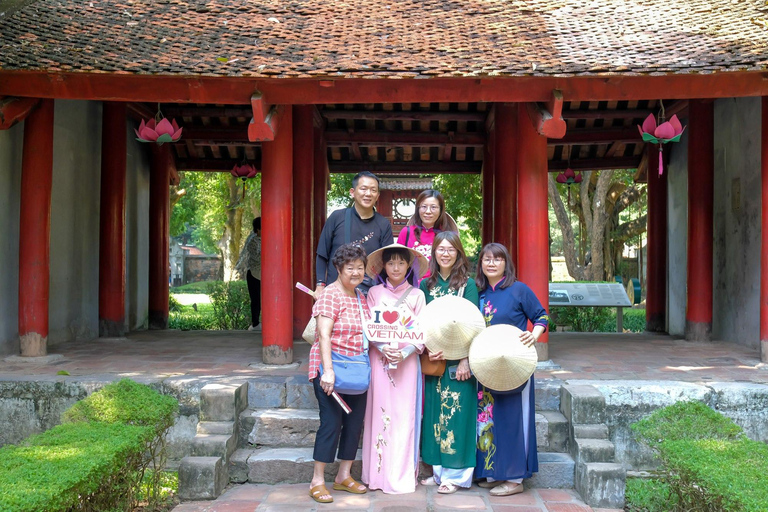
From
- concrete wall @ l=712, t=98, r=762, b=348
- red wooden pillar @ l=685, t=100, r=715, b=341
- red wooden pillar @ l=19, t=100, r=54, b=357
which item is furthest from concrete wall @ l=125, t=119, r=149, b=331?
concrete wall @ l=712, t=98, r=762, b=348

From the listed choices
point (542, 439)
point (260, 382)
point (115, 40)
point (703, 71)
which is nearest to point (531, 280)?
point (542, 439)

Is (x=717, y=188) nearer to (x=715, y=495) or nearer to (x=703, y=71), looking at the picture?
(x=703, y=71)

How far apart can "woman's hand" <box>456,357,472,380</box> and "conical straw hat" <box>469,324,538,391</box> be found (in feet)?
0.20

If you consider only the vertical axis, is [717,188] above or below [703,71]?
below

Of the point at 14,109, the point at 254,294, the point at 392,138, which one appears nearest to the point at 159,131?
the point at 14,109

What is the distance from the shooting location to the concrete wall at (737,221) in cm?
745

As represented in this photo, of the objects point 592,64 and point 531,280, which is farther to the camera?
point 531,280

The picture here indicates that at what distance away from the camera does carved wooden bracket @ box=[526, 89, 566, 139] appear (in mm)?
6125

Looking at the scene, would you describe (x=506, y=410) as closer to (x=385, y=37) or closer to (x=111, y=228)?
(x=385, y=37)

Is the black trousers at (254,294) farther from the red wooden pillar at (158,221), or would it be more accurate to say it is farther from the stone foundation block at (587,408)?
the stone foundation block at (587,408)

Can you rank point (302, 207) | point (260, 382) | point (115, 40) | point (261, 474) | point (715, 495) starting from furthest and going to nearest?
point (302, 207)
point (115, 40)
point (260, 382)
point (261, 474)
point (715, 495)

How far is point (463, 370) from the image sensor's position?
420 cm

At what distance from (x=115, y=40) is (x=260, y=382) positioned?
3.62 m

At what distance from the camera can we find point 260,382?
17.7 feet
